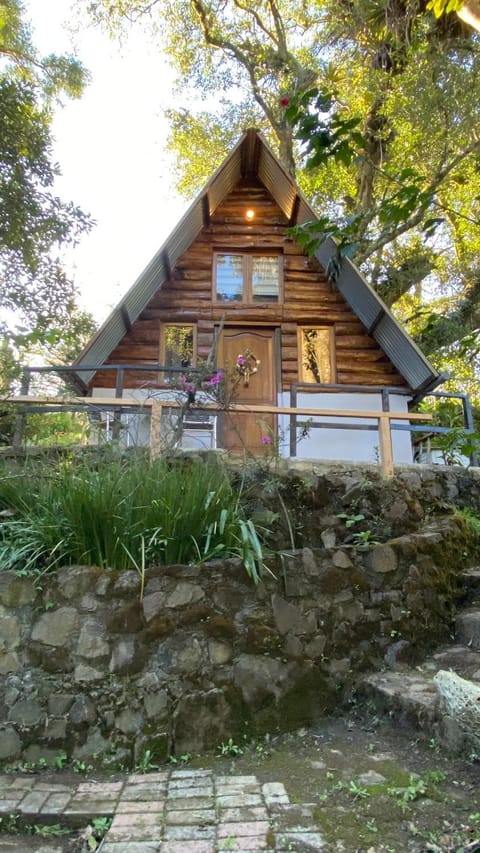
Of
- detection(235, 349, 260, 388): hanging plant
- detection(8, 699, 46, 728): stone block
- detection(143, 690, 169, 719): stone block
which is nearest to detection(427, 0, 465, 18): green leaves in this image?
detection(143, 690, 169, 719): stone block

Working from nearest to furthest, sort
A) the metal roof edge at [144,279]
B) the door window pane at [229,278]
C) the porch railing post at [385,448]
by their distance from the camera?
the porch railing post at [385,448] < the metal roof edge at [144,279] < the door window pane at [229,278]

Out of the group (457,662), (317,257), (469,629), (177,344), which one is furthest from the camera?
(317,257)

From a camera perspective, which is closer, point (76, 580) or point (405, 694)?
point (405, 694)

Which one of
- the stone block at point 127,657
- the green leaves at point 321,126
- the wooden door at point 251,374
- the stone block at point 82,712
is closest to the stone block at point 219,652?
the stone block at point 127,657

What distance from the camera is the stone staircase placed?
2.97 meters

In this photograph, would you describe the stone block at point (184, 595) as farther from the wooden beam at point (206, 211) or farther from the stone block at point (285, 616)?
the wooden beam at point (206, 211)

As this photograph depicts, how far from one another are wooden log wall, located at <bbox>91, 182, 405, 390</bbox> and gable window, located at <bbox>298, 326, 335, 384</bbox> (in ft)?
0.40

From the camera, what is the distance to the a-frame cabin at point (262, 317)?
8344mm

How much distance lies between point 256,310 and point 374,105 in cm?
560

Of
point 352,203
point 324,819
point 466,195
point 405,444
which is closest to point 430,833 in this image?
point 324,819

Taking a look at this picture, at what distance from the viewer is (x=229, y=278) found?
9195 millimetres

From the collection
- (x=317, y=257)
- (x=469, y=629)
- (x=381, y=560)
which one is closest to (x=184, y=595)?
(x=381, y=560)

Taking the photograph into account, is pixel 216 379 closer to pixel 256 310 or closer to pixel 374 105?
pixel 256 310

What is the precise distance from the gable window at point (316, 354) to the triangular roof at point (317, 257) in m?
0.65
